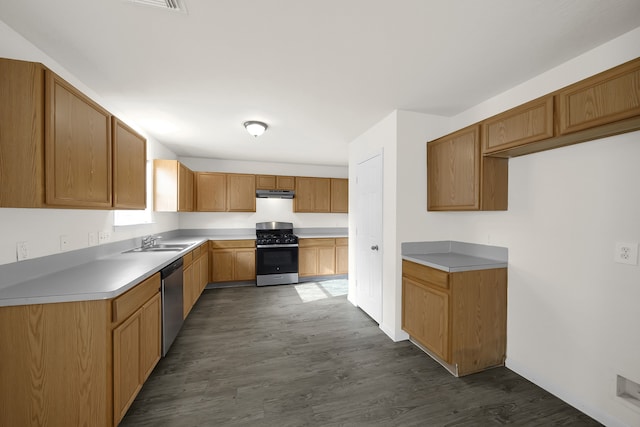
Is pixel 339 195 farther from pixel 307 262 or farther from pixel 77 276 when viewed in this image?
pixel 77 276

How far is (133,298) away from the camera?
167 centimetres

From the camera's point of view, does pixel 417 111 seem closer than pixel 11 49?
No

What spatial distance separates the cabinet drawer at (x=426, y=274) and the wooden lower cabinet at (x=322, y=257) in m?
2.51

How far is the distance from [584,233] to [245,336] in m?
3.19

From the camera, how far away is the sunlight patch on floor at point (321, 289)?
409 centimetres

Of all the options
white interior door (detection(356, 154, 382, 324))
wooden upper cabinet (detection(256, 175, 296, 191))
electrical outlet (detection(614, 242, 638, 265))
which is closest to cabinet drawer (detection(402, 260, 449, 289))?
white interior door (detection(356, 154, 382, 324))

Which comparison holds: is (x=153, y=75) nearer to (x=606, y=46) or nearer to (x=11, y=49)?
(x=11, y=49)

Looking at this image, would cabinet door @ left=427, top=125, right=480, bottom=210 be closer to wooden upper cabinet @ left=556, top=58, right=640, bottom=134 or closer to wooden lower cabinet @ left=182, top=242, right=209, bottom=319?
wooden upper cabinet @ left=556, top=58, right=640, bottom=134

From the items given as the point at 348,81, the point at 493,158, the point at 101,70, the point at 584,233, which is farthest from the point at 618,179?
the point at 101,70

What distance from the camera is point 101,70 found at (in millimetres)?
1928

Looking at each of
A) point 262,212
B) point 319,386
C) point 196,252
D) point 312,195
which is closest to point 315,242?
point 312,195

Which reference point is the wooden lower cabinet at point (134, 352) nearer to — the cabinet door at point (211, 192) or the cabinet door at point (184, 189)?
the cabinet door at point (184, 189)

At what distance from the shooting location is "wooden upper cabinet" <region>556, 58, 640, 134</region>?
4.24ft

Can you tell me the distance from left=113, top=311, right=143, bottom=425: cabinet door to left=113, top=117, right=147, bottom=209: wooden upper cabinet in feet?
3.24
